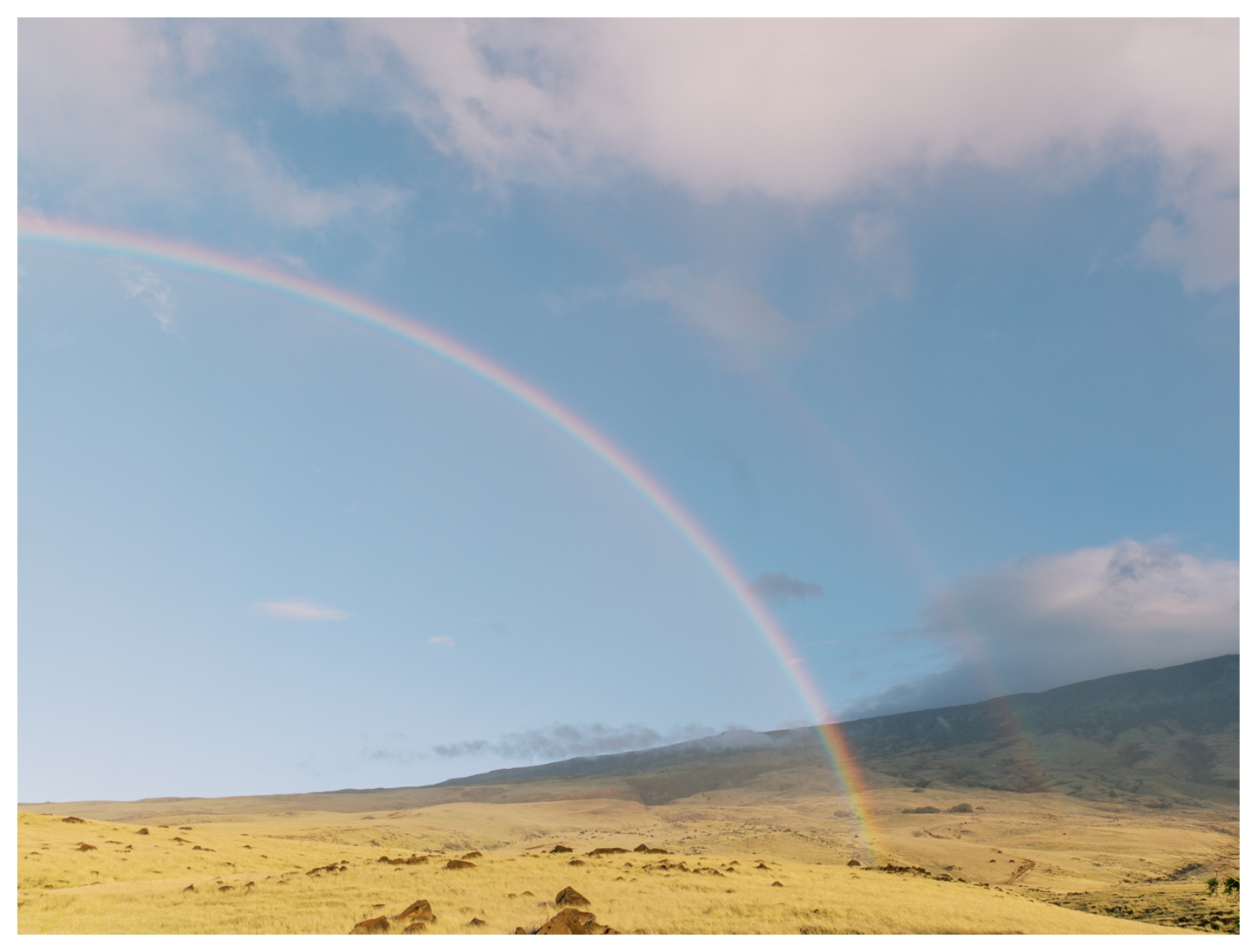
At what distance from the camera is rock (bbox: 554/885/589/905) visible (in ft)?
127

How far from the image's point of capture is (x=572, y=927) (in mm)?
33875

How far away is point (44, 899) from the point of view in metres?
39.7

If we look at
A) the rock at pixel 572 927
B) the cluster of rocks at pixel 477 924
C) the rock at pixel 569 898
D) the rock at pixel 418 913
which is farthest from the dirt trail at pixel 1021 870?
the rock at pixel 418 913

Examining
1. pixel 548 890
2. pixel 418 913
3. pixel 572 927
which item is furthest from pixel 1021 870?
pixel 418 913

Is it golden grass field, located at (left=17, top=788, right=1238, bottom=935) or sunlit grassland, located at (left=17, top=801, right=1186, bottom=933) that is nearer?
sunlit grassland, located at (left=17, top=801, right=1186, bottom=933)

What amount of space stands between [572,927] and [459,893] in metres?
9.99

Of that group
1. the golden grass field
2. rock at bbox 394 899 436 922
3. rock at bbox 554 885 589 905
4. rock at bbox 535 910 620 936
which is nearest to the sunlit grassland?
the golden grass field

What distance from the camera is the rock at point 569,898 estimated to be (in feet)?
127

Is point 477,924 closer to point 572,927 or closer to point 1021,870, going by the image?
point 572,927

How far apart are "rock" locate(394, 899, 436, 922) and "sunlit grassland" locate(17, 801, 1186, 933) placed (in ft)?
1.91

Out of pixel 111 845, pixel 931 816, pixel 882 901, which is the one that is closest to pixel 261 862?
pixel 111 845

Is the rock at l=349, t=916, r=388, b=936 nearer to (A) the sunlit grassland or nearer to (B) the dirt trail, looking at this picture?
(A) the sunlit grassland

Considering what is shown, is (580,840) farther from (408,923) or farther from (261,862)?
(408,923)
